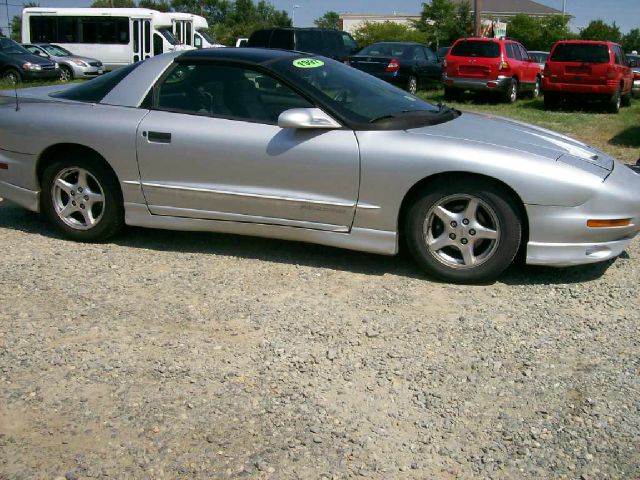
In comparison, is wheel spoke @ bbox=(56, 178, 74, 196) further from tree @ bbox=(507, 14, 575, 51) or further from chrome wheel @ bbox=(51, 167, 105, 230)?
tree @ bbox=(507, 14, 575, 51)

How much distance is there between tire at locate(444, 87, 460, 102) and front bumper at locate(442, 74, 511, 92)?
395 millimetres

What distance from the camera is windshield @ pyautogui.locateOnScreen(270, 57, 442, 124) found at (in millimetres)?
A: 4965

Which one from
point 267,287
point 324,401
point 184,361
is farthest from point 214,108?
point 324,401

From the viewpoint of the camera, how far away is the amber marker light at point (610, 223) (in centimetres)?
451

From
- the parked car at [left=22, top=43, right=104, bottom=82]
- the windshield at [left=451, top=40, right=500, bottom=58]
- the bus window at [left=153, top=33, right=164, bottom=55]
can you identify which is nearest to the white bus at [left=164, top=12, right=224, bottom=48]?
the bus window at [left=153, top=33, right=164, bottom=55]

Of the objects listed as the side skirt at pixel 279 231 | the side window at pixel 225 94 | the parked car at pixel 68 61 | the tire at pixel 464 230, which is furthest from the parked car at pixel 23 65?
the tire at pixel 464 230

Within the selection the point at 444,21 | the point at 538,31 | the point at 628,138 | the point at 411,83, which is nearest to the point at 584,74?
the point at 411,83

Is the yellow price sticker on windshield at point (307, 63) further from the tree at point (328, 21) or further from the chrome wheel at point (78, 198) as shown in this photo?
the tree at point (328, 21)

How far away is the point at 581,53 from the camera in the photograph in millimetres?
17297

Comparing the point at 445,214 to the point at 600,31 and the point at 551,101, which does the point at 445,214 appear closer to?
the point at 551,101

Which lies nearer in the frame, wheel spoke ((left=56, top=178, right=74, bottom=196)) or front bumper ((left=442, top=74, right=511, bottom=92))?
wheel spoke ((left=56, top=178, right=74, bottom=196))

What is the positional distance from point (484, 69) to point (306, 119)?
1424 centimetres

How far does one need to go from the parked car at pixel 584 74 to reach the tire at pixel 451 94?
93.4 inches

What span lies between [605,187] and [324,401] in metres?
2.28
